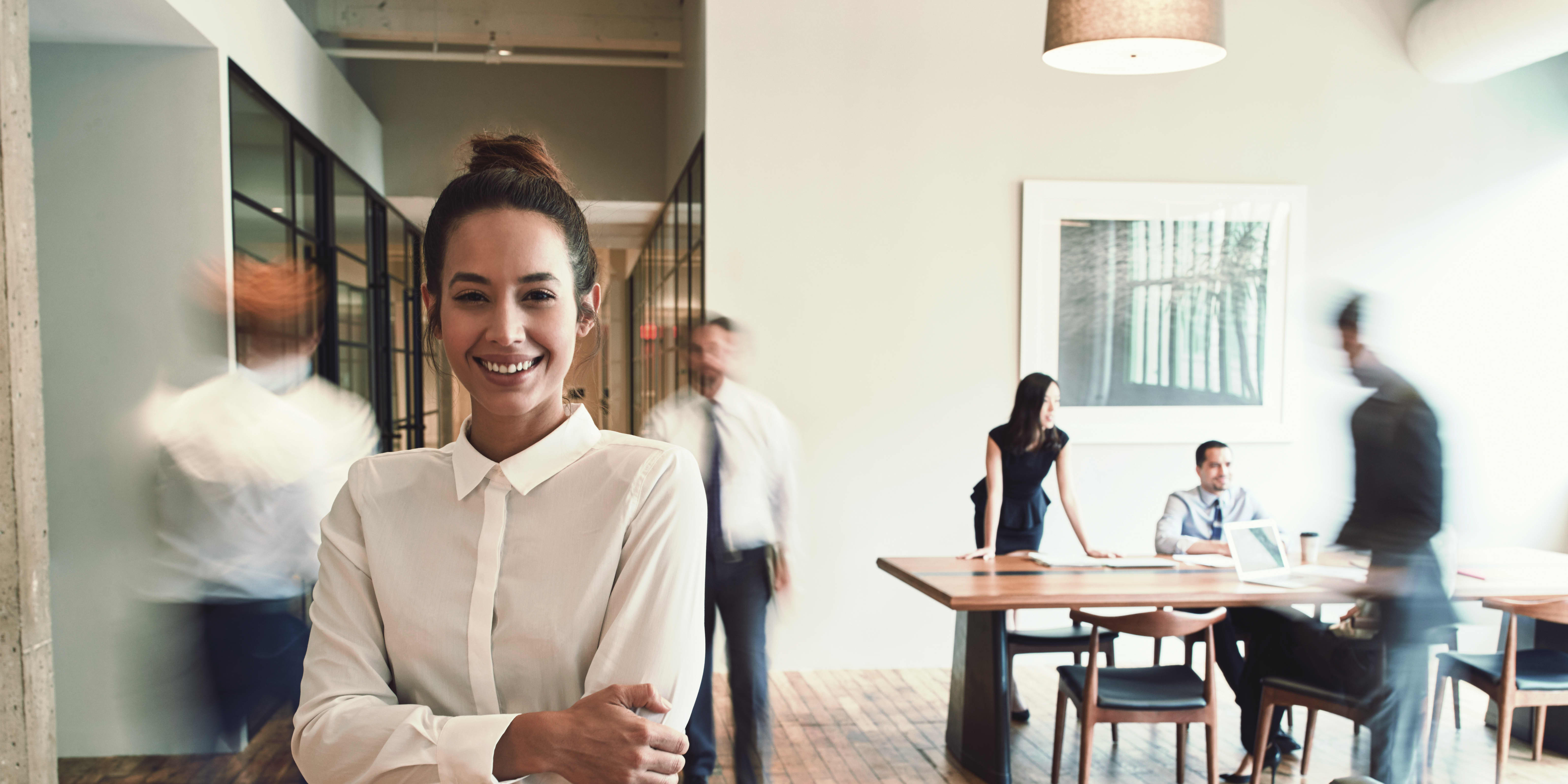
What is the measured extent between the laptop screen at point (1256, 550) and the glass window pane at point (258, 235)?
174 inches

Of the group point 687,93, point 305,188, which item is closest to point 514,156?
point 305,188

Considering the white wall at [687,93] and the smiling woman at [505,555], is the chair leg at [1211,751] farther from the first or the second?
the white wall at [687,93]

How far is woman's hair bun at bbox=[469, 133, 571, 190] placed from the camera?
4.20 feet

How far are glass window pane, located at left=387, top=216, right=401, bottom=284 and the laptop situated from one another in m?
7.02

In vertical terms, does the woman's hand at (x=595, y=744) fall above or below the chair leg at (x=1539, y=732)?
above

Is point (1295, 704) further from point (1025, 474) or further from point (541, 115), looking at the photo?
point (541, 115)

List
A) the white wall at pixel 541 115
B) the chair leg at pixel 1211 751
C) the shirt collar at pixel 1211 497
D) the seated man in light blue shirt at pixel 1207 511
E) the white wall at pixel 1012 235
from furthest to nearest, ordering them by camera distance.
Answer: the white wall at pixel 541 115
the white wall at pixel 1012 235
the shirt collar at pixel 1211 497
the seated man in light blue shirt at pixel 1207 511
the chair leg at pixel 1211 751

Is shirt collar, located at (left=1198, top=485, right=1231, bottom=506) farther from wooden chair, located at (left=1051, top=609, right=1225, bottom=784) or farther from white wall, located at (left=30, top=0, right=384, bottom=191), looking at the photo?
white wall, located at (left=30, top=0, right=384, bottom=191)

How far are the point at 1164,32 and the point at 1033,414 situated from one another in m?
2.00

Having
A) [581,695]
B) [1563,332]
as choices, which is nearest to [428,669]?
[581,695]

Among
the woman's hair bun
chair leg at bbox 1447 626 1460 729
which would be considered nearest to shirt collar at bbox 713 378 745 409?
the woman's hair bun

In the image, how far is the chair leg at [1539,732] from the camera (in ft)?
14.1

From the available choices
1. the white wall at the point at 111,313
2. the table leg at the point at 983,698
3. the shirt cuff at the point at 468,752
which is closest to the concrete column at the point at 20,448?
the white wall at the point at 111,313

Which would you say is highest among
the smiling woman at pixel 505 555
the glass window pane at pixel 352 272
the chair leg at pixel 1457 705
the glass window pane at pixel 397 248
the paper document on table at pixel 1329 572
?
the glass window pane at pixel 397 248
